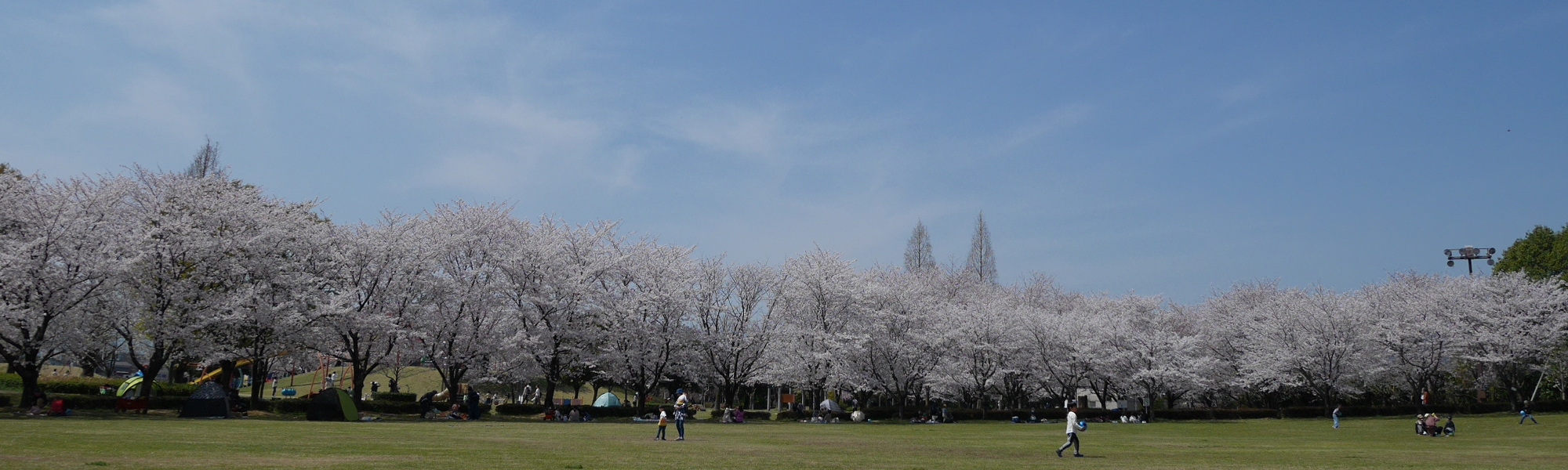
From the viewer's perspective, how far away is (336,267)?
45.6 meters

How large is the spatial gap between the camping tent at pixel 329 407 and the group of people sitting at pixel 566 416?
377 inches

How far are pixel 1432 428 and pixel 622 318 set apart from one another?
35825 mm

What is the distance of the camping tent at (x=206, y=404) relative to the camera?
35094 mm

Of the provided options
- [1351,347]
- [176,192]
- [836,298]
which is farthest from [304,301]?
[1351,347]

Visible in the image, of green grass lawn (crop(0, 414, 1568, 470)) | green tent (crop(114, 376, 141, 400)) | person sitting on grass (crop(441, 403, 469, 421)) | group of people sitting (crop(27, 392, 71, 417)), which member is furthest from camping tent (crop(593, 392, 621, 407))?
group of people sitting (crop(27, 392, 71, 417))

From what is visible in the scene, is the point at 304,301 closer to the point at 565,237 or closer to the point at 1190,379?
the point at 565,237

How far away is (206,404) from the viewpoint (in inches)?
1388

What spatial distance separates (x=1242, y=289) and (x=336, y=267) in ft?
218

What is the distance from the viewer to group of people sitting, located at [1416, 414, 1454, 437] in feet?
110

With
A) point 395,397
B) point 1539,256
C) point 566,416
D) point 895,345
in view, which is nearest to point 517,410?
point 566,416

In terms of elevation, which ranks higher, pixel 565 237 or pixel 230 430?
pixel 565 237

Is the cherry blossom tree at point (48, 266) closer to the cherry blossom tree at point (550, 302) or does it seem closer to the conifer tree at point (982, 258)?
the cherry blossom tree at point (550, 302)

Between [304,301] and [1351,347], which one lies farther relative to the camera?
[1351,347]

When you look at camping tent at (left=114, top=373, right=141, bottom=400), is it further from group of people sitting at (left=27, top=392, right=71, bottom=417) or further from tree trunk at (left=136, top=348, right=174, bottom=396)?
group of people sitting at (left=27, top=392, right=71, bottom=417)
